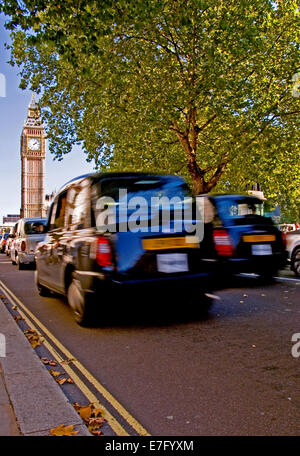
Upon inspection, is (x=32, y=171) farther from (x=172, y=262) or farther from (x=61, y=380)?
(x=61, y=380)

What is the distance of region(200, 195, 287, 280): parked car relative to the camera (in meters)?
8.86

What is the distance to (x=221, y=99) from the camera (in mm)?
18000

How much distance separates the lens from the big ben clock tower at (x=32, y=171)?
14288 centimetres

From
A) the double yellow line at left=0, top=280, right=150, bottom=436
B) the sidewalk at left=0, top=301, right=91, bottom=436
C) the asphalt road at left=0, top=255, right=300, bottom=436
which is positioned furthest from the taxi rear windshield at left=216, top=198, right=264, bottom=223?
the sidewalk at left=0, top=301, right=91, bottom=436

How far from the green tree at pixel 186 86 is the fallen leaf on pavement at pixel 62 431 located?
591 inches

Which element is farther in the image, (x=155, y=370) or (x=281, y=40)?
(x=281, y=40)

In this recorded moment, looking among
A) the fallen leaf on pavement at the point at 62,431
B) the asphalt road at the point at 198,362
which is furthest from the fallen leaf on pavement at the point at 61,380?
the fallen leaf on pavement at the point at 62,431

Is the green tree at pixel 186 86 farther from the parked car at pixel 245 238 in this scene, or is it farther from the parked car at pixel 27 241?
the parked car at pixel 245 238

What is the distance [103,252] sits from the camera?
5.27 meters

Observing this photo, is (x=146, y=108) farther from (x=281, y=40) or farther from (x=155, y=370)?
(x=155, y=370)

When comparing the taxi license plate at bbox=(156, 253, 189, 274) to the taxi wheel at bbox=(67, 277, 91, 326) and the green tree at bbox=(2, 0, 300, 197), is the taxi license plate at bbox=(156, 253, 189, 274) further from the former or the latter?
the green tree at bbox=(2, 0, 300, 197)

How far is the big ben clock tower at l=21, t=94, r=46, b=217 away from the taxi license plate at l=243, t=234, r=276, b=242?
138894 millimetres
